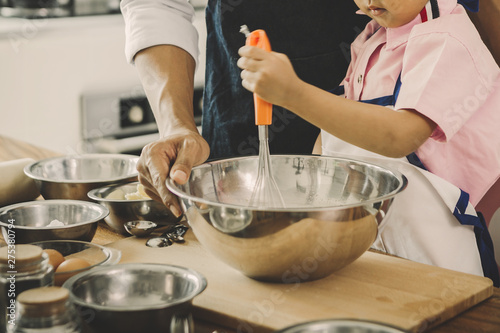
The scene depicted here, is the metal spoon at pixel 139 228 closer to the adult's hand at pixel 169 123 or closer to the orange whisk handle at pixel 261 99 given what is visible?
the adult's hand at pixel 169 123

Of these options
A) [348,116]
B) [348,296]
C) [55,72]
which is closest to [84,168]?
[348,116]

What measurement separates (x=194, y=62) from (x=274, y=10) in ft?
0.71

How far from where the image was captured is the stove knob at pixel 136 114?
3029mm

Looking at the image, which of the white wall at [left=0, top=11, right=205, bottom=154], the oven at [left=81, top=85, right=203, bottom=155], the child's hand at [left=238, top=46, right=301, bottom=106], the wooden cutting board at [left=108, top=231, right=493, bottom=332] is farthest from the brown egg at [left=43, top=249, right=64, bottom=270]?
the oven at [left=81, top=85, right=203, bottom=155]

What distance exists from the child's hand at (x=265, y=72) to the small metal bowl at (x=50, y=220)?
330mm

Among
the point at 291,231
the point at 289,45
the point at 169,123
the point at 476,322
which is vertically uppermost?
the point at 289,45

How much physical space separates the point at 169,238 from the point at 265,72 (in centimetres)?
32

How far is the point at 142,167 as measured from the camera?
1009 mm

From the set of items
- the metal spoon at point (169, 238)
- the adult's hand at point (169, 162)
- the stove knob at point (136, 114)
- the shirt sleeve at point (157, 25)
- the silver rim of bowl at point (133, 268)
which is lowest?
the metal spoon at point (169, 238)

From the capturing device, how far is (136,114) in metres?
3.08

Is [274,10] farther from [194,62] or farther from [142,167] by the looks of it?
[142,167]

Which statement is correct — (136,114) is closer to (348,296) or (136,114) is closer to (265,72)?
(265,72)

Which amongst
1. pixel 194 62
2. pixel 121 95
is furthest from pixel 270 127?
pixel 121 95

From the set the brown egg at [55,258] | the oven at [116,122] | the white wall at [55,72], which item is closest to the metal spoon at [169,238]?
the brown egg at [55,258]
